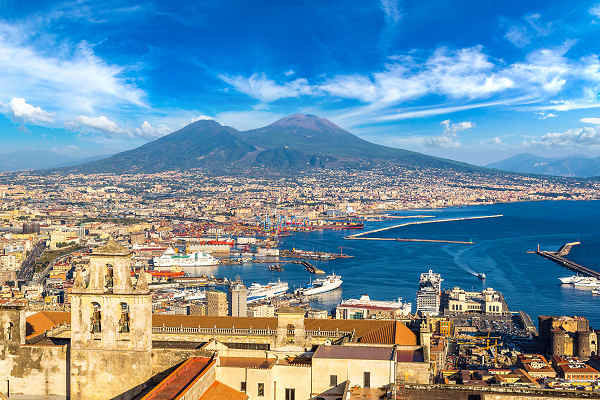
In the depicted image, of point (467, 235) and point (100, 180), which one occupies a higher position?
point (100, 180)

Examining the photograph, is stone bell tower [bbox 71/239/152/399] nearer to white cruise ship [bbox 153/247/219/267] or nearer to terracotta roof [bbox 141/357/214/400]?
terracotta roof [bbox 141/357/214/400]

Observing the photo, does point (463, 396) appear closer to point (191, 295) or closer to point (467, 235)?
point (191, 295)

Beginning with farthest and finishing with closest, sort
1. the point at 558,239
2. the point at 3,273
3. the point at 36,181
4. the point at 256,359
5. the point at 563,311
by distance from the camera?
1. the point at 36,181
2. the point at 558,239
3. the point at 3,273
4. the point at 563,311
5. the point at 256,359

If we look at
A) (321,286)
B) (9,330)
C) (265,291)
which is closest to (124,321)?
(9,330)

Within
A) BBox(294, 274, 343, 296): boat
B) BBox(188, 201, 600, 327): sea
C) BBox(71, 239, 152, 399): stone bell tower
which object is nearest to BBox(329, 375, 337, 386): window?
BBox(71, 239, 152, 399): stone bell tower

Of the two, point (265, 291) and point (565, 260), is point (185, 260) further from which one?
point (565, 260)

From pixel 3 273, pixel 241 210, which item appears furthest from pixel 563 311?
pixel 241 210

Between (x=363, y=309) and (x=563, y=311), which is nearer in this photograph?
(x=363, y=309)
